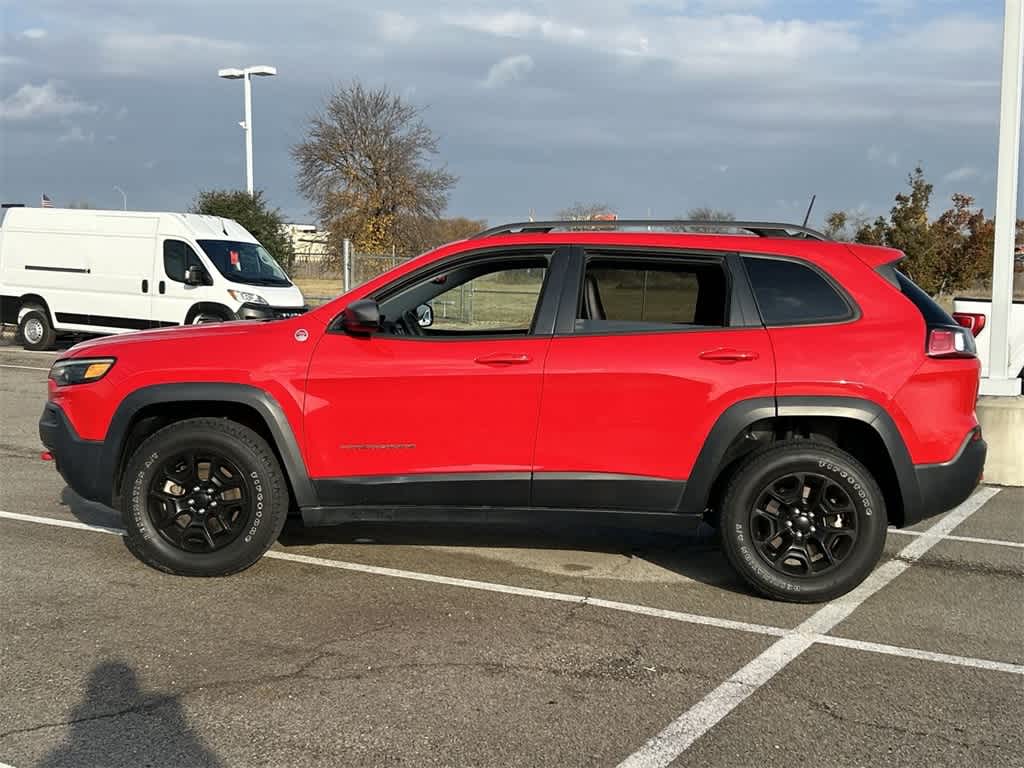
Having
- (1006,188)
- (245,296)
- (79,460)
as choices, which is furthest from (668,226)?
(245,296)

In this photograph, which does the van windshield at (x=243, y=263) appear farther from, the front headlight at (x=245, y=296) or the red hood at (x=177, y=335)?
the red hood at (x=177, y=335)

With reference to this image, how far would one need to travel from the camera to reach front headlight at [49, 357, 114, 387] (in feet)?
18.4

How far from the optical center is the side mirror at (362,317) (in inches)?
207

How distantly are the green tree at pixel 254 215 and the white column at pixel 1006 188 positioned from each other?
23105 mm

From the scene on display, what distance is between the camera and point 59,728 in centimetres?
377

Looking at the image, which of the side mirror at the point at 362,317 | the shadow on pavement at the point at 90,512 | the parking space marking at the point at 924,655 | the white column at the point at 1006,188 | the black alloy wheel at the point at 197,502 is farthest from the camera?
the white column at the point at 1006,188

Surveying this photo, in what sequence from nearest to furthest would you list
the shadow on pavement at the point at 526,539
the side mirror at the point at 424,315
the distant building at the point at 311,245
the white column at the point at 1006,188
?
the side mirror at the point at 424,315 → the shadow on pavement at the point at 526,539 → the white column at the point at 1006,188 → the distant building at the point at 311,245

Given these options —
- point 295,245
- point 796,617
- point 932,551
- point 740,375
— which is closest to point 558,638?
point 796,617

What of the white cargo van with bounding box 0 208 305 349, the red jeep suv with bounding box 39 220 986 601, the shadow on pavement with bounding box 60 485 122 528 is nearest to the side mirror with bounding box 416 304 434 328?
the red jeep suv with bounding box 39 220 986 601

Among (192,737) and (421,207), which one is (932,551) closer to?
(192,737)

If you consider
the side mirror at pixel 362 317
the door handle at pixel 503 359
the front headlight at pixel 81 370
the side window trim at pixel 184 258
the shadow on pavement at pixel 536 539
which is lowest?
the shadow on pavement at pixel 536 539

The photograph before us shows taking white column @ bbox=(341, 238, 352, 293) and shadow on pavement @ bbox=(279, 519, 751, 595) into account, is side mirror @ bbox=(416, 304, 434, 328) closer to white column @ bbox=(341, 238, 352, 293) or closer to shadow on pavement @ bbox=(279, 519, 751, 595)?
shadow on pavement @ bbox=(279, 519, 751, 595)

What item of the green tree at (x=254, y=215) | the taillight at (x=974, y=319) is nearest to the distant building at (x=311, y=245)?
the green tree at (x=254, y=215)

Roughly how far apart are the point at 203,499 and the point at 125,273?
13.0 meters
